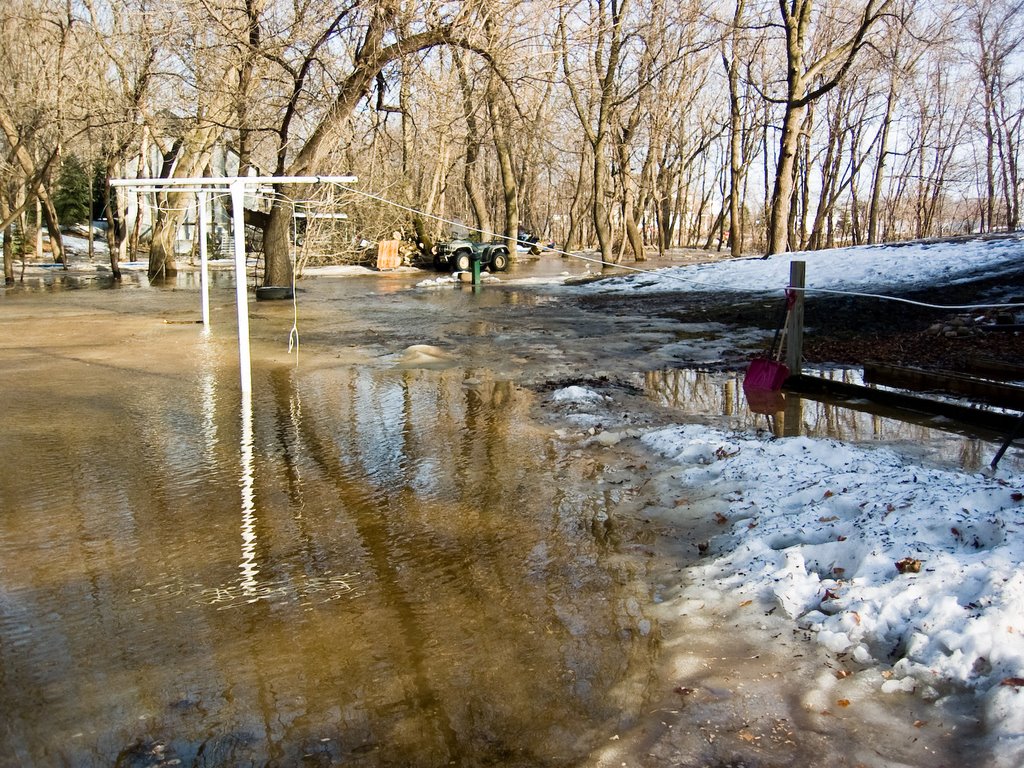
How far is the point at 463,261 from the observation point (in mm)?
31062

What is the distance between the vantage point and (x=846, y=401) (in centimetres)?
815

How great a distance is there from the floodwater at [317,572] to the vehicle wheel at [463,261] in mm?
21813

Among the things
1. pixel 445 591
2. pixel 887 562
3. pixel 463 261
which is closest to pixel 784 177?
pixel 463 261

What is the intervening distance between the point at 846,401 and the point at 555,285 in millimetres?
17394

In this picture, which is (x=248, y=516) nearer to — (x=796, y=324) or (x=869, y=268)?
(x=796, y=324)

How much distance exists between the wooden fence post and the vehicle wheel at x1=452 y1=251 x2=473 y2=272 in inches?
903

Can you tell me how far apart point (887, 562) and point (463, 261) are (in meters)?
27.9

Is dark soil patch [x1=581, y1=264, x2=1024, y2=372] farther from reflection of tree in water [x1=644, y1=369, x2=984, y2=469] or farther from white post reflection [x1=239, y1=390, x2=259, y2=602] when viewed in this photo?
white post reflection [x1=239, y1=390, x2=259, y2=602]

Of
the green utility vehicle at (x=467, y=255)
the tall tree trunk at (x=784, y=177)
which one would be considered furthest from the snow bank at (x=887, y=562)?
the green utility vehicle at (x=467, y=255)

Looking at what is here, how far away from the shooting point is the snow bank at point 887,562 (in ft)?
10.3

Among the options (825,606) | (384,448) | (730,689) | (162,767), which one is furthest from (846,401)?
(162,767)

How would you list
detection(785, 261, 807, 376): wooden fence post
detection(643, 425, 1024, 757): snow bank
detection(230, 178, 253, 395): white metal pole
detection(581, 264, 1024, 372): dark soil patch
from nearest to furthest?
1. detection(643, 425, 1024, 757): snow bank
2. detection(785, 261, 807, 376): wooden fence post
3. detection(230, 178, 253, 395): white metal pole
4. detection(581, 264, 1024, 372): dark soil patch

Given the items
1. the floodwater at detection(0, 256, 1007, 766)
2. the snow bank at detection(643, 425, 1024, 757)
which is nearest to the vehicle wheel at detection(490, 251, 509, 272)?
the floodwater at detection(0, 256, 1007, 766)

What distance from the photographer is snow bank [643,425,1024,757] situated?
313cm
